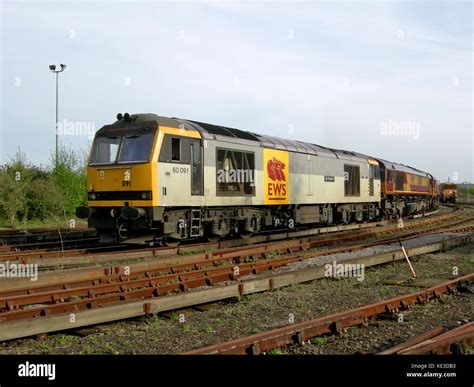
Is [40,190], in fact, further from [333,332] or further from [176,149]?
[333,332]

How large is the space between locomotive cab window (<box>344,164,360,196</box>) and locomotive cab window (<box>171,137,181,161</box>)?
1163 centimetres

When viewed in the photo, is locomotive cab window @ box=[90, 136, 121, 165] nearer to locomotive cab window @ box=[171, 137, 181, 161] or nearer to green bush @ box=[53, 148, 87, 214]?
locomotive cab window @ box=[171, 137, 181, 161]

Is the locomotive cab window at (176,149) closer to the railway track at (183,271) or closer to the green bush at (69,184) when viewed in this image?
the railway track at (183,271)

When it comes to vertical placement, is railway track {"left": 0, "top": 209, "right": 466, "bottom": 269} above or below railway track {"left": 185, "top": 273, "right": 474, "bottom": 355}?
above

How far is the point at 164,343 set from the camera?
630 cm

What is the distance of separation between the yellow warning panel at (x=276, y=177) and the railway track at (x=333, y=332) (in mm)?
9662

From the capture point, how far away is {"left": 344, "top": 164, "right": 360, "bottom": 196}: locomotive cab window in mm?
23484

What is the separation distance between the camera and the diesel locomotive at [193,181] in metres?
13.2

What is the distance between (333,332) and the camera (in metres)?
6.58

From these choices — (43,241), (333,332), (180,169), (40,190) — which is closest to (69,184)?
Answer: (40,190)

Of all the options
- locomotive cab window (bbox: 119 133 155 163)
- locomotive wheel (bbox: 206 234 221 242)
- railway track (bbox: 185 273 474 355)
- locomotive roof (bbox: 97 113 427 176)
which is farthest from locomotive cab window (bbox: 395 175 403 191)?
railway track (bbox: 185 273 474 355)

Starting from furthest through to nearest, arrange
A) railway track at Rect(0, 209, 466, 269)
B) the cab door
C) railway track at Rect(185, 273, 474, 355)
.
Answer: the cab door
railway track at Rect(0, 209, 466, 269)
railway track at Rect(185, 273, 474, 355)

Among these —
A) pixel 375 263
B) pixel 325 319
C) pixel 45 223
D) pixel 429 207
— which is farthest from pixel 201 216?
pixel 429 207

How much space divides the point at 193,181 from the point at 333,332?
8211 millimetres
